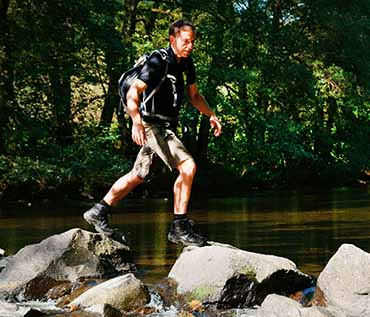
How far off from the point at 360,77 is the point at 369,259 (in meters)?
22.5

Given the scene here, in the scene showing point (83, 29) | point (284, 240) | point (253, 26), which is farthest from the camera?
point (253, 26)

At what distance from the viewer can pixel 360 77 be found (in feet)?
91.4

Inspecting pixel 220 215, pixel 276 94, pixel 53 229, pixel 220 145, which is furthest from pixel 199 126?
pixel 53 229

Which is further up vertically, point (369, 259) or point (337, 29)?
point (337, 29)

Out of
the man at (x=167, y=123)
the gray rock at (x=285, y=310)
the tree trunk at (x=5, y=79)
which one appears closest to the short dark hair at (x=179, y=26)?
the man at (x=167, y=123)

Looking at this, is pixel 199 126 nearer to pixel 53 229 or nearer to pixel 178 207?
pixel 53 229

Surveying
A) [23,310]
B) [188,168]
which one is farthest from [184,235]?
[23,310]

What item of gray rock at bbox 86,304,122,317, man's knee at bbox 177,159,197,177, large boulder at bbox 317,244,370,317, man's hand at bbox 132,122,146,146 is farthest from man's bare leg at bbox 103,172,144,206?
large boulder at bbox 317,244,370,317

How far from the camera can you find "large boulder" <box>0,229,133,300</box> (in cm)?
671

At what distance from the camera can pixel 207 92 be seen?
24.5m

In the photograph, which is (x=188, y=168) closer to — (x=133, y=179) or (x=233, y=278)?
(x=133, y=179)

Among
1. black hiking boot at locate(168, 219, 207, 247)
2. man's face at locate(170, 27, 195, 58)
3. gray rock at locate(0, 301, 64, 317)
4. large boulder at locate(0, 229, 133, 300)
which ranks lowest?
gray rock at locate(0, 301, 64, 317)

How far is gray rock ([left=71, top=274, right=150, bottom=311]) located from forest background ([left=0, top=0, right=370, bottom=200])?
1278cm

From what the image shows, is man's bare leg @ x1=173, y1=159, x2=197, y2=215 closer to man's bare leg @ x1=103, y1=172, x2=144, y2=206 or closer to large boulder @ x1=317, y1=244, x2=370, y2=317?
man's bare leg @ x1=103, y1=172, x2=144, y2=206
